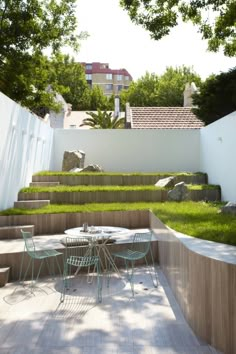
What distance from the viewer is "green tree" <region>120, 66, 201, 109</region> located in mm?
41219

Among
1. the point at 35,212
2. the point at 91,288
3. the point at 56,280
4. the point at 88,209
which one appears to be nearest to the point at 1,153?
the point at 35,212

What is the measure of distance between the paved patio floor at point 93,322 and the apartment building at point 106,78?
7524 cm

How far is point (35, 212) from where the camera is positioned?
9375 millimetres

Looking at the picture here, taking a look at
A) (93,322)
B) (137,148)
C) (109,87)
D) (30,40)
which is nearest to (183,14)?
(93,322)

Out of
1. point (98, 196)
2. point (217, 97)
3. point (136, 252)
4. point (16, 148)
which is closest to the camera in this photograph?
point (136, 252)

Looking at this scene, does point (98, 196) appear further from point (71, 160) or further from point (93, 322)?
point (93, 322)

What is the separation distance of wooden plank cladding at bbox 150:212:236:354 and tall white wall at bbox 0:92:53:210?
224 inches

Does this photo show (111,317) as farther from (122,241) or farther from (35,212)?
(35,212)

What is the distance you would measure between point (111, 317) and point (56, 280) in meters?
2.22

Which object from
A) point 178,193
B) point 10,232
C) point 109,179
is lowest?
point 10,232

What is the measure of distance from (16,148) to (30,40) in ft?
18.1

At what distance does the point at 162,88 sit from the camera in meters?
42.3

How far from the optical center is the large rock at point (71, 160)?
1497 cm

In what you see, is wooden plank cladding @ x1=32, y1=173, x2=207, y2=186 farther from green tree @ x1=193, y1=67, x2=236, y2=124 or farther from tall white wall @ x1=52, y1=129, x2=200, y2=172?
green tree @ x1=193, y1=67, x2=236, y2=124
